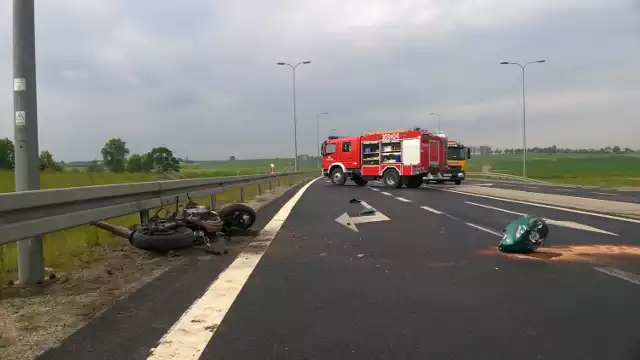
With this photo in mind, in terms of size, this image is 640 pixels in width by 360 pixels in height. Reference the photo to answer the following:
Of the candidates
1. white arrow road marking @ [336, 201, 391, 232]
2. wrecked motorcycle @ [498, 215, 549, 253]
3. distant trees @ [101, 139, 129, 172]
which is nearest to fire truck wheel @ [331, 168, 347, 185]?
distant trees @ [101, 139, 129, 172]

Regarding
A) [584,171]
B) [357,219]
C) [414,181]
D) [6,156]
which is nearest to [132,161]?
[6,156]

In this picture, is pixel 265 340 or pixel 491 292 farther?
pixel 491 292

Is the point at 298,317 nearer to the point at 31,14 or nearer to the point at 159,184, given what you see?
the point at 31,14

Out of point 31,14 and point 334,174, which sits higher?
point 31,14

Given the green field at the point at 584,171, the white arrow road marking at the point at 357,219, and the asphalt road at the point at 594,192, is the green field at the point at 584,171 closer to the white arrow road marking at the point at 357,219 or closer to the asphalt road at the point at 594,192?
the asphalt road at the point at 594,192

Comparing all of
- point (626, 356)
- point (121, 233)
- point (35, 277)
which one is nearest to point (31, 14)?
point (35, 277)

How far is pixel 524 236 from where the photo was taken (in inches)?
284

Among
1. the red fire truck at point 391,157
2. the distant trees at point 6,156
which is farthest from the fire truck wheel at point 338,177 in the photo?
the distant trees at point 6,156

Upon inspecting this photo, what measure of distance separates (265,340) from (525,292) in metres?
2.73

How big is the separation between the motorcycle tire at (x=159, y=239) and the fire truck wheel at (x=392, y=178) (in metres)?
21.5

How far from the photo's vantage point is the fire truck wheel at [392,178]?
27859mm

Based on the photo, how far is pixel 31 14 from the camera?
17.9 feet

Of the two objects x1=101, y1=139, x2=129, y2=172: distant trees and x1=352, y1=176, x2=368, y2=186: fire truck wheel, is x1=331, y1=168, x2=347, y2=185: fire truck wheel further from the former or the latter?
x1=101, y1=139, x2=129, y2=172: distant trees

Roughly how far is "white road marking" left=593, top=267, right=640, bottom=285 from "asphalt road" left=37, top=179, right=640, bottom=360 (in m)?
0.02
